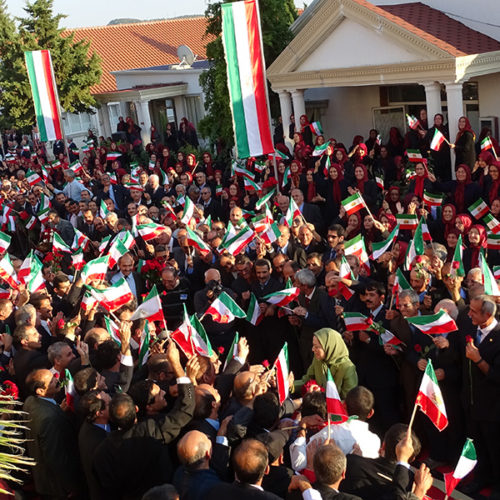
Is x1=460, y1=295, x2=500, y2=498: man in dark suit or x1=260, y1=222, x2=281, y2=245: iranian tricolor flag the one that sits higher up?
x1=260, y1=222, x2=281, y2=245: iranian tricolor flag

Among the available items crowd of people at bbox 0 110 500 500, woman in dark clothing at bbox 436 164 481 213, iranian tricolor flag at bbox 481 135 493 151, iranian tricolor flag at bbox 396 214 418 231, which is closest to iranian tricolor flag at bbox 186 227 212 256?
crowd of people at bbox 0 110 500 500

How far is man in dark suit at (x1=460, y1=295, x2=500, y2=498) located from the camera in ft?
19.1

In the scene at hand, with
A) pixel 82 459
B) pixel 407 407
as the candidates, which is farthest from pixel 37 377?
pixel 407 407

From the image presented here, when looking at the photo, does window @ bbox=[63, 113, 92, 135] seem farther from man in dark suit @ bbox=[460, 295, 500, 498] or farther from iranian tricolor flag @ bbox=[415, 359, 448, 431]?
iranian tricolor flag @ bbox=[415, 359, 448, 431]

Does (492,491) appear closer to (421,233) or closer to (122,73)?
(421,233)

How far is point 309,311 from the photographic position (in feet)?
25.0

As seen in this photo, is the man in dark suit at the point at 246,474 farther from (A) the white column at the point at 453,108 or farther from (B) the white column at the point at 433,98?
(B) the white column at the point at 433,98

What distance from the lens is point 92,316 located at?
306 inches

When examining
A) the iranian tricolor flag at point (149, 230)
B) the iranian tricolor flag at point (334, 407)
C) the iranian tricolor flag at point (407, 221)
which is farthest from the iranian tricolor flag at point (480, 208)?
the iranian tricolor flag at point (334, 407)

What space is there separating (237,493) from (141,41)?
137 feet

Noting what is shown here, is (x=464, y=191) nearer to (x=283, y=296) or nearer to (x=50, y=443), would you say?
(x=283, y=296)

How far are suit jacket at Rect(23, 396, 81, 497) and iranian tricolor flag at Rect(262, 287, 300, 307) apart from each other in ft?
8.70

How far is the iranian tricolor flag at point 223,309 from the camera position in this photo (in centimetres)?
739

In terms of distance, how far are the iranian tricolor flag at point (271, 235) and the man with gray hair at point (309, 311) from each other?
1.43 metres
